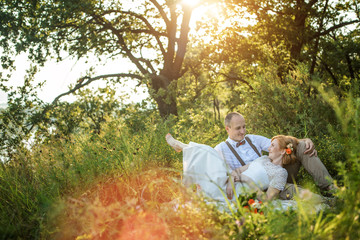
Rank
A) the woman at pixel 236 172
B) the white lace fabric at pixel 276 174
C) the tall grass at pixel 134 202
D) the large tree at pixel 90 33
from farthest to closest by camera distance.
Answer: the large tree at pixel 90 33 < the woman at pixel 236 172 < the white lace fabric at pixel 276 174 < the tall grass at pixel 134 202

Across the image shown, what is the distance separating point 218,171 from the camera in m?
3.65

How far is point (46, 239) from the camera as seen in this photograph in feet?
10.2

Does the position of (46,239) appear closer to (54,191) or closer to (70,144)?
(54,191)

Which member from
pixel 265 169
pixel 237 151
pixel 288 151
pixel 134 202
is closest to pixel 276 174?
pixel 265 169

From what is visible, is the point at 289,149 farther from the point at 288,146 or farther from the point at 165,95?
the point at 165,95

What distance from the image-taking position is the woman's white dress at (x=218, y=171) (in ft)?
11.7

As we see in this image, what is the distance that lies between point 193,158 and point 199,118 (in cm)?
369

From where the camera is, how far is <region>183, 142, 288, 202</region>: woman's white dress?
357 cm

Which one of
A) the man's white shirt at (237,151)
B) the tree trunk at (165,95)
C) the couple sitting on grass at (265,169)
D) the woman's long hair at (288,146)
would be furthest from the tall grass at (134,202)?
the tree trunk at (165,95)

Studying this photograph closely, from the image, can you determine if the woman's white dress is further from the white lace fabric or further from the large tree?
the large tree

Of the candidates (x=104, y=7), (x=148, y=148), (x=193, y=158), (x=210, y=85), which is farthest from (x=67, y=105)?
(x=210, y=85)

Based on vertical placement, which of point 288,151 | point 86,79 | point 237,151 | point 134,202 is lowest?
point 288,151

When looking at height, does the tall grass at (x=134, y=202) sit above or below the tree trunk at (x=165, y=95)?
below

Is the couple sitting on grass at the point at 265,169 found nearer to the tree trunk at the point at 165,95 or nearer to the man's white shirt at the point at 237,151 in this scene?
the man's white shirt at the point at 237,151
